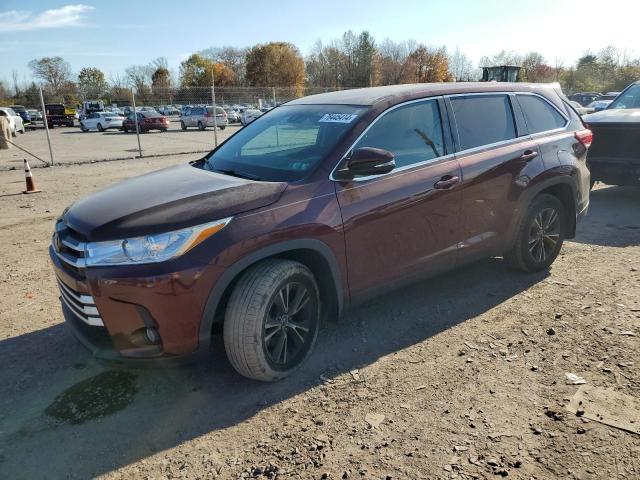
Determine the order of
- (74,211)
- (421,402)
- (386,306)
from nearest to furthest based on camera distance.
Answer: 1. (421,402)
2. (74,211)
3. (386,306)

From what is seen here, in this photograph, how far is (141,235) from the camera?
2.77m

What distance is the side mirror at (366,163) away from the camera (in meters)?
3.29

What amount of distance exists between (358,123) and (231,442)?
2241 millimetres

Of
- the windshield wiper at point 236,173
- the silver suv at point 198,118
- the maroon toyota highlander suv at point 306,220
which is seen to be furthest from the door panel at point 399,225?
the silver suv at point 198,118

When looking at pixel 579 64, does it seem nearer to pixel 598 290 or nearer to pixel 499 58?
pixel 499 58

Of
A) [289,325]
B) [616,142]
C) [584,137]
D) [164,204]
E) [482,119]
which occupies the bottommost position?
[289,325]

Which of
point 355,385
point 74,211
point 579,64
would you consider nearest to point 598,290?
point 355,385

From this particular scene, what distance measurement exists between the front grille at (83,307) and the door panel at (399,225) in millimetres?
1595

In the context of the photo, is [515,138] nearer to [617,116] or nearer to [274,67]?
[617,116]

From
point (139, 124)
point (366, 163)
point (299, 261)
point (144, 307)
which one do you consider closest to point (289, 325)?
point (299, 261)

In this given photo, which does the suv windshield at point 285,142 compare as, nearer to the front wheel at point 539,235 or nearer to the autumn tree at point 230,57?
the front wheel at point 539,235

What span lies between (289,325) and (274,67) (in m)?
81.9

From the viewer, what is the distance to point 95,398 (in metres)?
3.15

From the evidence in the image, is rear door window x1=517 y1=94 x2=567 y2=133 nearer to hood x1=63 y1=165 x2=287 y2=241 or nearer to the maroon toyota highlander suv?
the maroon toyota highlander suv
